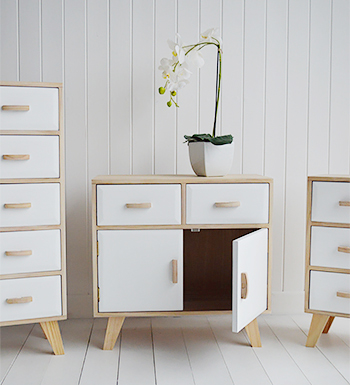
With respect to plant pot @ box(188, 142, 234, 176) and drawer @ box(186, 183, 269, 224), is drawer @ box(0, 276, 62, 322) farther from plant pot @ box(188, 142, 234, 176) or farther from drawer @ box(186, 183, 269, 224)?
plant pot @ box(188, 142, 234, 176)

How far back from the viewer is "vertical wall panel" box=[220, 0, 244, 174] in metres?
2.17

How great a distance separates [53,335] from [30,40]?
1301 millimetres

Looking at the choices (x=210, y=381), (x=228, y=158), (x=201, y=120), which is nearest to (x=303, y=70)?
(x=201, y=120)

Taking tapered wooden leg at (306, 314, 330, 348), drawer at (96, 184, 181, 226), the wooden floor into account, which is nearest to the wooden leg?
the wooden floor

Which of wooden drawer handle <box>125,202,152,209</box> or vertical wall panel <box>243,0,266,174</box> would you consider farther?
vertical wall panel <box>243,0,266,174</box>

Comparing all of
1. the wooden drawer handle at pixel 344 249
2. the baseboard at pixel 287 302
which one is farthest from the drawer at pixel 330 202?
the baseboard at pixel 287 302

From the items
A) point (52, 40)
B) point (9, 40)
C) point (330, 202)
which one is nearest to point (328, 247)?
point (330, 202)

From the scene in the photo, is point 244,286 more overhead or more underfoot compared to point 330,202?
more underfoot

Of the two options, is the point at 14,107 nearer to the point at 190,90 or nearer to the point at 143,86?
the point at 143,86

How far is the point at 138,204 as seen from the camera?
174 cm

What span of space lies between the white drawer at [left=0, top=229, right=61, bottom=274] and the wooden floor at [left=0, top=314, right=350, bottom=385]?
1.18 feet

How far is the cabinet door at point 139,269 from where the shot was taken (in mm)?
1767

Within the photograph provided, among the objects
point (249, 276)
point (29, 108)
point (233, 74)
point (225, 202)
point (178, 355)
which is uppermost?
point (233, 74)

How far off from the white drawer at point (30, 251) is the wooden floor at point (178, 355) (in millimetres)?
360
